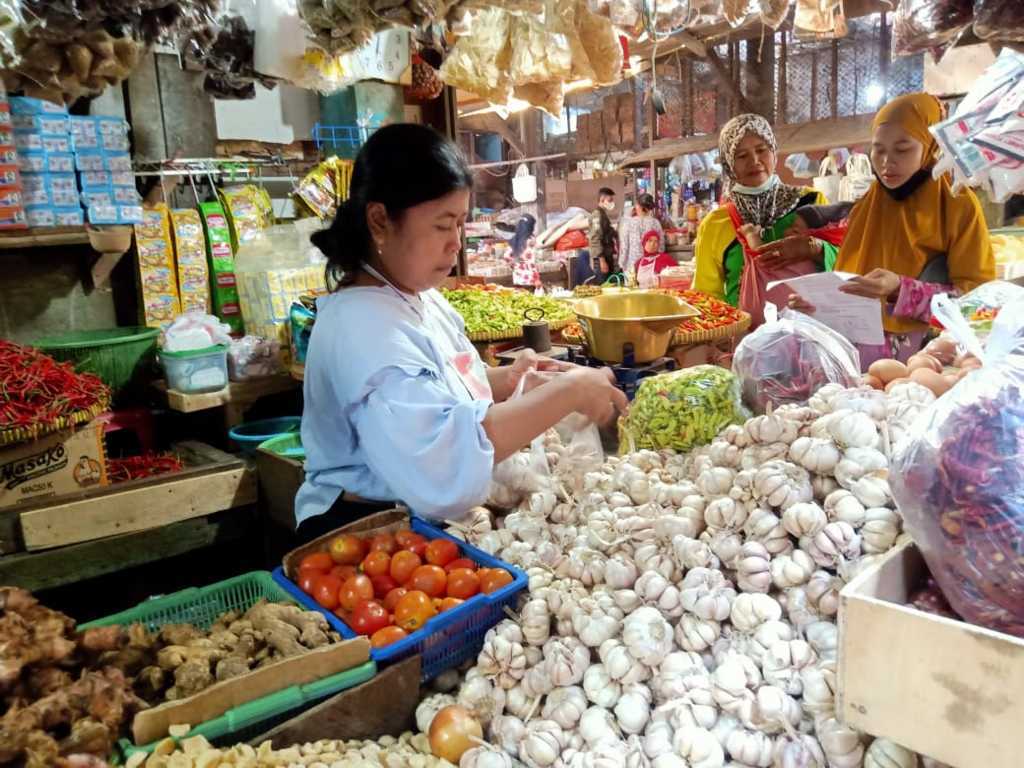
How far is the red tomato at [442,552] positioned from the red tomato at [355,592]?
0.14 m

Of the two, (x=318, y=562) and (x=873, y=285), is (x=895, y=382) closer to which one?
(x=873, y=285)

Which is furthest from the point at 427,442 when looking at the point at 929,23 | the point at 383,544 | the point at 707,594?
the point at 929,23

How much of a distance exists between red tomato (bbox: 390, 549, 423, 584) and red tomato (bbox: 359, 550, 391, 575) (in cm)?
1

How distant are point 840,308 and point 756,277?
A: 1.31m

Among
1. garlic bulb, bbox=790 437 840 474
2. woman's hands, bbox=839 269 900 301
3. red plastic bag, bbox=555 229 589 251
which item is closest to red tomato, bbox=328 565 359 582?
garlic bulb, bbox=790 437 840 474

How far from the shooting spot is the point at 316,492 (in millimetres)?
1913

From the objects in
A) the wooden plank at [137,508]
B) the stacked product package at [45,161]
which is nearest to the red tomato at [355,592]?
the wooden plank at [137,508]

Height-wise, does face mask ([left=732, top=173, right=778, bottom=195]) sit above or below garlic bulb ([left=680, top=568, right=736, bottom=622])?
above

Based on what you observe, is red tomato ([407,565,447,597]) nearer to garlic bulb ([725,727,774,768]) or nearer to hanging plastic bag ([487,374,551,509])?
hanging plastic bag ([487,374,551,509])

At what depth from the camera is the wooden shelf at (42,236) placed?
3.33 m

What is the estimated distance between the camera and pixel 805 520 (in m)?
1.26

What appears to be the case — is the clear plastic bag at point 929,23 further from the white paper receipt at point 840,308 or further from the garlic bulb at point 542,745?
the garlic bulb at point 542,745

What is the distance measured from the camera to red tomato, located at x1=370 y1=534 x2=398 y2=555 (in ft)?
5.24

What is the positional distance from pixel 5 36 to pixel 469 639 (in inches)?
68.8
